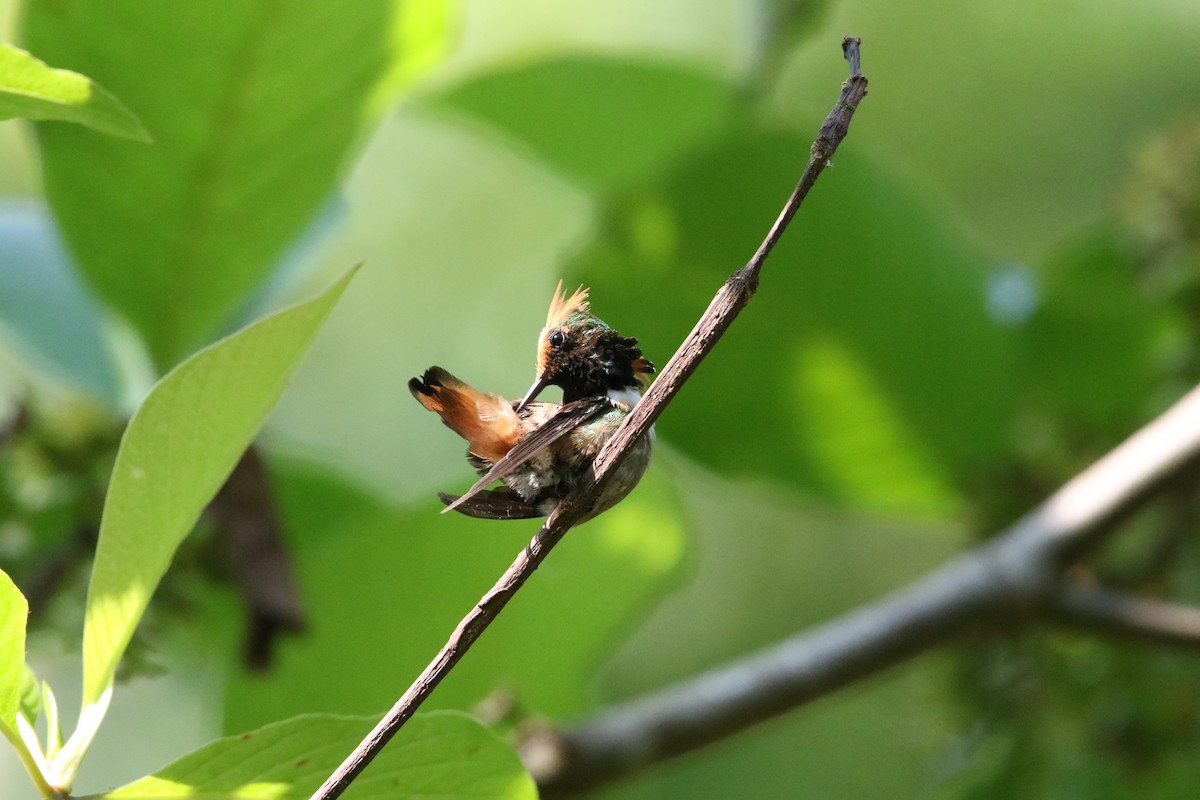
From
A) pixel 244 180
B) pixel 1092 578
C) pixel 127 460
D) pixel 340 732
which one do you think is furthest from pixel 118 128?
pixel 1092 578

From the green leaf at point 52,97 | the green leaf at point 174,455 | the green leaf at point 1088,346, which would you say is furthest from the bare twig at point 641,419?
the green leaf at point 1088,346

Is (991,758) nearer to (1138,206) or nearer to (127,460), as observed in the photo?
(1138,206)

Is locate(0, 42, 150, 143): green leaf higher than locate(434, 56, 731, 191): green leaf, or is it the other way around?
locate(434, 56, 731, 191): green leaf

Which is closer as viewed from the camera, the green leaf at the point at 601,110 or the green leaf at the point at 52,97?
the green leaf at the point at 52,97

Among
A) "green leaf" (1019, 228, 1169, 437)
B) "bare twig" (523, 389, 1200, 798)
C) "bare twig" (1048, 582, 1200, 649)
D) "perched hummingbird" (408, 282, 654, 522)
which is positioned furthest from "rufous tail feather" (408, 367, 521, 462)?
"green leaf" (1019, 228, 1169, 437)

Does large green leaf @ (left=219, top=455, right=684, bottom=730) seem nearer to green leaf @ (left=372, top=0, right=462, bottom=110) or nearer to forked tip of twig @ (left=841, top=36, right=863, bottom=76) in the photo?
green leaf @ (left=372, top=0, right=462, bottom=110)

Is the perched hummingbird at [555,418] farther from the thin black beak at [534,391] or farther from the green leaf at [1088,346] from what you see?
the green leaf at [1088,346]
